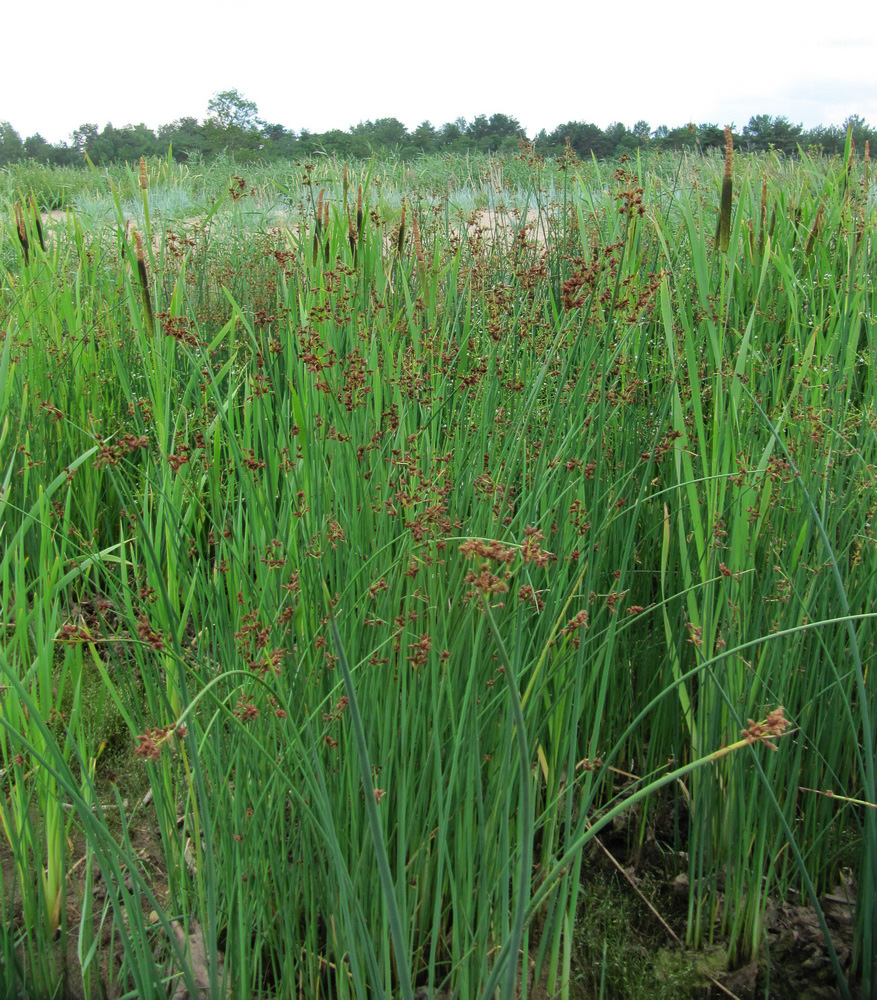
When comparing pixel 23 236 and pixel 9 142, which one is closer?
pixel 23 236

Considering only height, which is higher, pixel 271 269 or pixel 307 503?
pixel 271 269

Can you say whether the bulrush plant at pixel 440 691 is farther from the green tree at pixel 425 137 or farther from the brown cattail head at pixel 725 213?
the green tree at pixel 425 137

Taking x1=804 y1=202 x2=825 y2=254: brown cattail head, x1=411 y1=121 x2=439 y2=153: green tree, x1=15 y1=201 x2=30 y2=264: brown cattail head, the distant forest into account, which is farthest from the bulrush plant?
x1=411 y1=121 x2=439 y2=153: green tree

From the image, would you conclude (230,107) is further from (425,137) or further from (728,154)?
(728,154)

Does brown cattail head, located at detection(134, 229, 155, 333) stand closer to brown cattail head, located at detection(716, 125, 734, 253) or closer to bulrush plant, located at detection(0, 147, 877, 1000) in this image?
bulrush plant, located at detection(0, 147, 877, 1000)

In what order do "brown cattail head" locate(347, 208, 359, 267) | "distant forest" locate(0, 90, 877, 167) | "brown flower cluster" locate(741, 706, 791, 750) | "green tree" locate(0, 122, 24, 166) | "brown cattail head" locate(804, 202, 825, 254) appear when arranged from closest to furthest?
"brown flower cluster" locate(741, 706, 791, 750) < "brown cattail head" locate(347, 208, 359, 267) < "brown cattail head" locate(804, 202, 825, 254) < "distant forest" locate(0, 90, 877, 167) < "green tree" locate(0, 122, 24, 166)

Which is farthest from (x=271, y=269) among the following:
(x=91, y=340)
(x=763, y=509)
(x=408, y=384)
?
(x=763, y=509)

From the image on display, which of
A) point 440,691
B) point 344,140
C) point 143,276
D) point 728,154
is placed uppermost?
point 344,140

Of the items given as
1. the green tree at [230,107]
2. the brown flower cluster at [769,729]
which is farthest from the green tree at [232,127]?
the brown flower cluster at [769,729]

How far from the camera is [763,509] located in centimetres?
171

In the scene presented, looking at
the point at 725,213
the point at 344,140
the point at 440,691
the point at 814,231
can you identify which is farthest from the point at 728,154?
the point at 344,140

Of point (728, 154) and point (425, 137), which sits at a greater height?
point (425, 137)

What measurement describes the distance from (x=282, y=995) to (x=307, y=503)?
0.85m

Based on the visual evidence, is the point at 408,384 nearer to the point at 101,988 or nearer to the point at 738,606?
the point at 738,606
